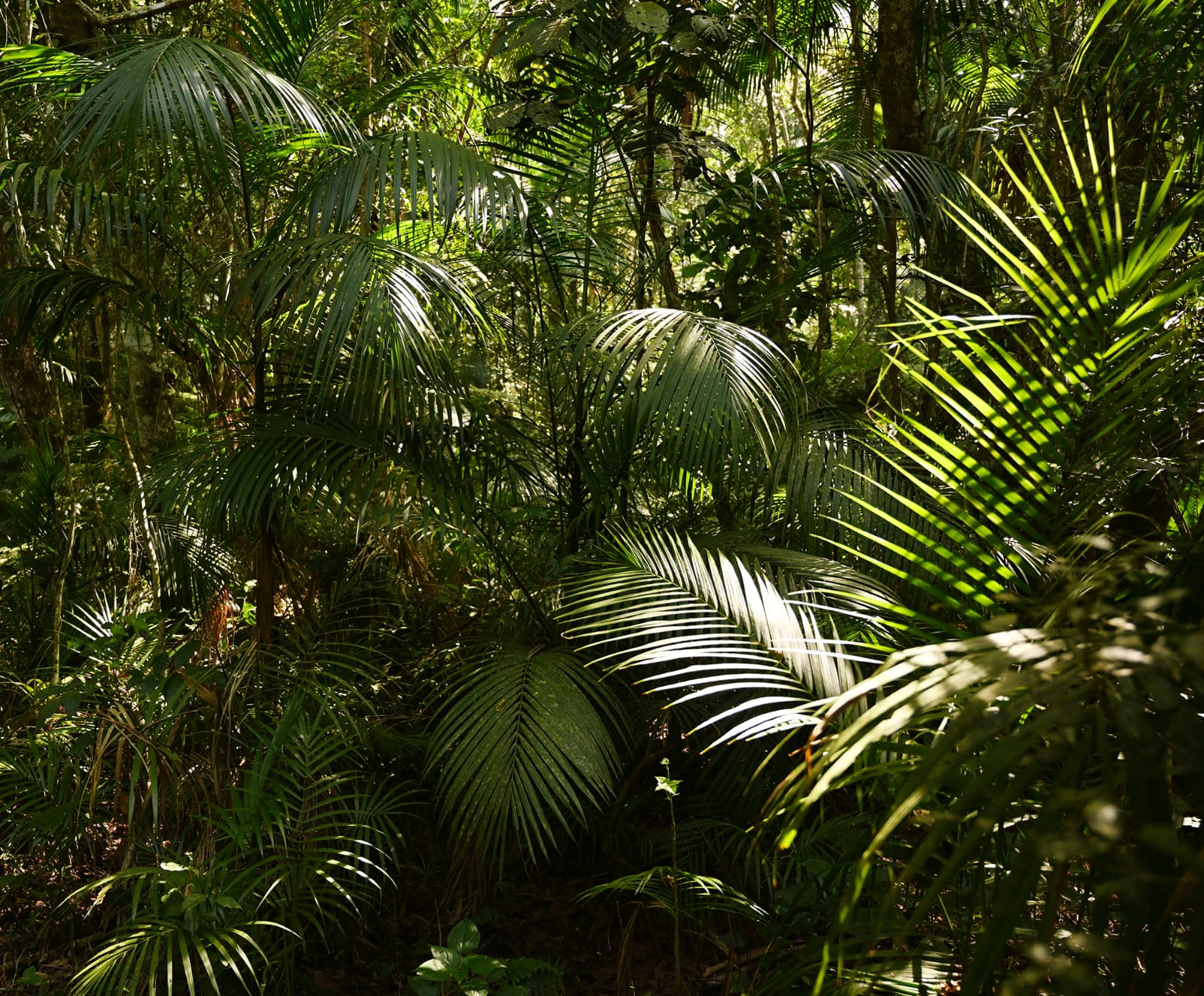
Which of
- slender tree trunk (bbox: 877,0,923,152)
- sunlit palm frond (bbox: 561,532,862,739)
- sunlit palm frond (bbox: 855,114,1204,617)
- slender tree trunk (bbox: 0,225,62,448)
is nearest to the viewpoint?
sunlit palm frond (bbox: 855,114,1204,617)

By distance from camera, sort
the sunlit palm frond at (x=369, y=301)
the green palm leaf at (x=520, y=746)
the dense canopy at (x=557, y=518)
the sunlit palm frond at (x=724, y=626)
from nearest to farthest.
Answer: the dense canopy at (x=557, y=518) < the sunlit palm frond at (x=724, y=626) < the green palm leaf at (x=520, y=746) < the sunlit palm frond at (x=369, y=301)

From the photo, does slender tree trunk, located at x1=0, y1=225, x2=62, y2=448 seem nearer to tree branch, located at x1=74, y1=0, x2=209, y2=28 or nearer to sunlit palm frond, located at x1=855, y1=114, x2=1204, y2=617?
tree branch, located at x1=74, y1=0, x2=209, y2=28

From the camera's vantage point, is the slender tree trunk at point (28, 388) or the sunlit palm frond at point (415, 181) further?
the slender tree trunk at point (28, 388)

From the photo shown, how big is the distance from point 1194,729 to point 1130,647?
0.25 feet

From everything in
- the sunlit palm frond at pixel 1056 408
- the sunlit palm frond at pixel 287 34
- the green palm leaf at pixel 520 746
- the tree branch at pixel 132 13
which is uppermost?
the tree branch at pixel 132 13

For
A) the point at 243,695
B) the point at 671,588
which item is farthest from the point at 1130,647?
the point at 243,695

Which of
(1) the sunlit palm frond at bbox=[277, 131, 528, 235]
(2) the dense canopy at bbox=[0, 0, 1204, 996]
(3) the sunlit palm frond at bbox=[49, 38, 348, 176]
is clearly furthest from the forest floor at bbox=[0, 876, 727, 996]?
(3) the sunlit palm frond at bbox=[49, 38, 348, 176]

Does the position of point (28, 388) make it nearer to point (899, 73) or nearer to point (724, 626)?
point (724, 626)

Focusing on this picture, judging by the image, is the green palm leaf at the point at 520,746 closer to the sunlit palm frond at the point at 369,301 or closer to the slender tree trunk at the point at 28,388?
the sunlit palm frond at the point at 369,301

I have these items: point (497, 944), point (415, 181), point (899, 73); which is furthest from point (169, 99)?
point (899, 73)

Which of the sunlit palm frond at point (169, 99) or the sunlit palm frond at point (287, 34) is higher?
the sunlit palm frond at point (287, 34)

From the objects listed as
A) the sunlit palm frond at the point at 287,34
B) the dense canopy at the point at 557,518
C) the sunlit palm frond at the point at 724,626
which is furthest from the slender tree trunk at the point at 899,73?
the sunlit palm frond at the point at 724,626

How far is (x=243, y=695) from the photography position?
243cm

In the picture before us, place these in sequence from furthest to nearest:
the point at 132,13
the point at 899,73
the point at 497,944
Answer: the point at 132,13 → the point at 899,73 → the point at 497,944
